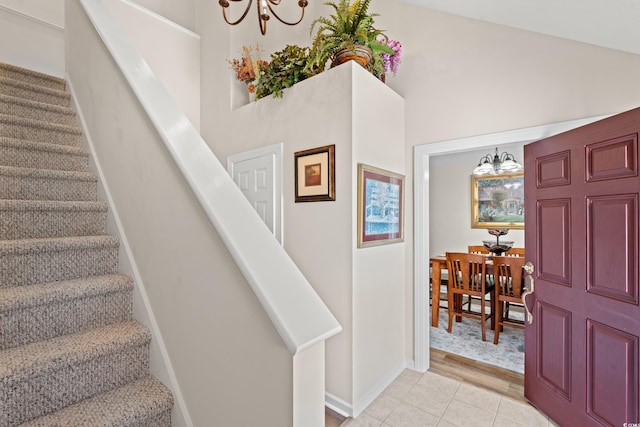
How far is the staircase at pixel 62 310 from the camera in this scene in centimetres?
91

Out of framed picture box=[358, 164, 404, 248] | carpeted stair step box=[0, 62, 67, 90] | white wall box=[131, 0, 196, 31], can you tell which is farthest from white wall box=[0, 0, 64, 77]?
framed picture box=[358, 164, 404, 248]

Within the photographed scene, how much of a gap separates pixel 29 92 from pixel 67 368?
6.35 feet

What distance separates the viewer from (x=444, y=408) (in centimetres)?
211

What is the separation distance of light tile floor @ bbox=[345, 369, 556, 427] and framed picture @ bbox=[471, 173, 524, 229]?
10.9 feet

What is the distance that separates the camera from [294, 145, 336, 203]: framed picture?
2184mm

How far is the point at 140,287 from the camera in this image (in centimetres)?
123

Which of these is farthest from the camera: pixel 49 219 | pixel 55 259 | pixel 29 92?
pixel 29 92

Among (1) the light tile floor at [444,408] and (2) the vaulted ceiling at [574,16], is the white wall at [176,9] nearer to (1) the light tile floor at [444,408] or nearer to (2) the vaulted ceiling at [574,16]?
(2) the vaulted ceiling at [574,16]

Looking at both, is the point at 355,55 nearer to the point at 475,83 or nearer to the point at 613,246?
the point at 475,83

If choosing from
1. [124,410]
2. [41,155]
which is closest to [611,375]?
[124,410]

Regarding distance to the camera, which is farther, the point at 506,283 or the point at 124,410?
the point at 506,283

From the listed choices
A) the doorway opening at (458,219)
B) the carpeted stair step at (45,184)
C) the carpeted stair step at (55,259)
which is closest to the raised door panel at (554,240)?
the doorway opening at (458,219)

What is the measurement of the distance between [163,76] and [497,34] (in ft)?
10.8

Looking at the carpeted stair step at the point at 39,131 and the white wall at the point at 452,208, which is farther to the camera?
the white wall at the point at 452,208
